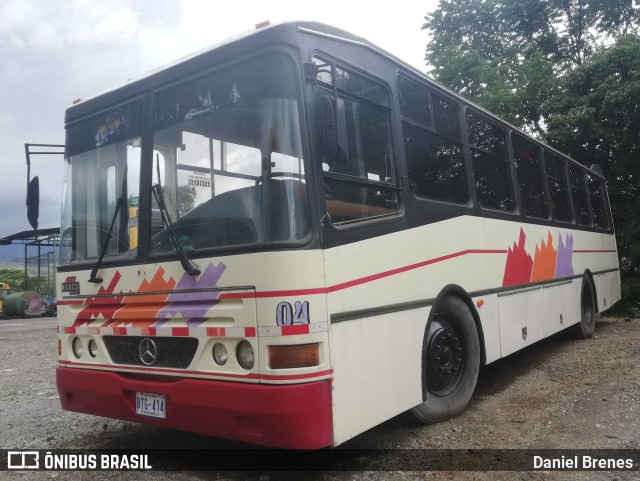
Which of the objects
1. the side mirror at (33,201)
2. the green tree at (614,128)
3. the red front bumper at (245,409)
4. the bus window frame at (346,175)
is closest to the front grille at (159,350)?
the red front bumper at (245,409)

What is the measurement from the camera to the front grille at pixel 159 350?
3701 mm

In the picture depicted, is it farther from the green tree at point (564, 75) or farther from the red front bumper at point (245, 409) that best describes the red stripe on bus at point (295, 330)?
the green tree at point (564, 75)

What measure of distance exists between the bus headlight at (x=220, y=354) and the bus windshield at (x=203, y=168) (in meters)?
0.63

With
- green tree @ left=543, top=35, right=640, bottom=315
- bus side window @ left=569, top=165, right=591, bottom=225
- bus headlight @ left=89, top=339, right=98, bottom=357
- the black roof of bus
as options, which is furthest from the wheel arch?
green tree @ left=543, top=35, right=640, bottom=315

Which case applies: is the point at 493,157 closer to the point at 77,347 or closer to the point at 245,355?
the point at 245,355

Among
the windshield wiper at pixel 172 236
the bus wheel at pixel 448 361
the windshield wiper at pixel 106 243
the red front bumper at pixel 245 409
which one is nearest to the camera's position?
the red front bumper at pixel 245 409

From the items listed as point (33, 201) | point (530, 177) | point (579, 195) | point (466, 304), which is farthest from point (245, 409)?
point (579, 195)

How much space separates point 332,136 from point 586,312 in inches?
303

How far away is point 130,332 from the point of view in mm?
3996

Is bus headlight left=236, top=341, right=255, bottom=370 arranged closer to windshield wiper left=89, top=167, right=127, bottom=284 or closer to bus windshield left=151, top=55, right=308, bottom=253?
bus windshield left=151, top=55, right=308, bottom=253

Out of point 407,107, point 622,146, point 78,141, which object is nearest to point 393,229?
point 407,107

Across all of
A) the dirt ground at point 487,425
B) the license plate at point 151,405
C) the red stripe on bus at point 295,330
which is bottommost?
the dirt ground at point 487,425

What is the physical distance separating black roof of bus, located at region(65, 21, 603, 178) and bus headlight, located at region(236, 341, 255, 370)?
1841 millimetres

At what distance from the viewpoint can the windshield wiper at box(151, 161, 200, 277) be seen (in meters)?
3.66
